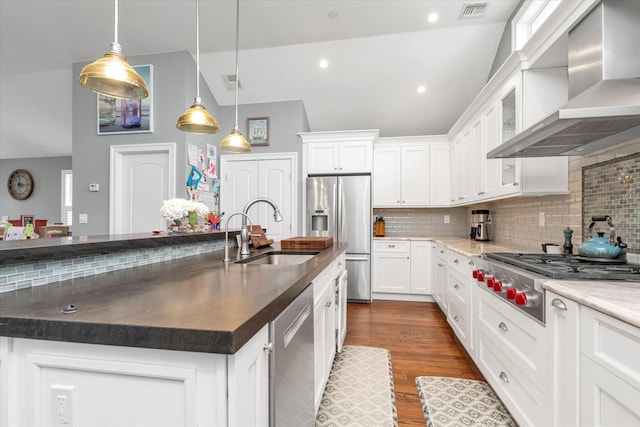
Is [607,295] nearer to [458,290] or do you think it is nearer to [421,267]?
[458,290]

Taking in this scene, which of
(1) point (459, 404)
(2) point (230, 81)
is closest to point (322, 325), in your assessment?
(1) point (459, 404)

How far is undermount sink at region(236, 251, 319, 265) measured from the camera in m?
1.95

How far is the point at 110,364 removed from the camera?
71 centimetres

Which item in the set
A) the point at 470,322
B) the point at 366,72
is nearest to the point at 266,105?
the point at 366,72

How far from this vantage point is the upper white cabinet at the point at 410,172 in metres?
4.29

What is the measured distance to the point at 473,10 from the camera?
10.4 feet

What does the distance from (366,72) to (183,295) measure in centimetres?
378

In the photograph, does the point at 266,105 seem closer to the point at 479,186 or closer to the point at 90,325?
the point at 479,186

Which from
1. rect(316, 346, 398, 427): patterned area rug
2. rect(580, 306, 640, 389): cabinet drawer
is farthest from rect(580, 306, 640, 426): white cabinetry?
rect(316, 346, 398, 427): patterned area rug

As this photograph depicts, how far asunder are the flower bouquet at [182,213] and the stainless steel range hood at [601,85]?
6.92ft

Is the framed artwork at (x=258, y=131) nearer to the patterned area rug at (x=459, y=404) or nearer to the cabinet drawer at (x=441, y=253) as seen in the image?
the cabinet drawer at (x=441, y=253)

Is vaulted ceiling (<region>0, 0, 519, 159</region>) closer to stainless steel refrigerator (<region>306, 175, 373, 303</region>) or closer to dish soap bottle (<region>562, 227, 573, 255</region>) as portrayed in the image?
stainless steel refrigerator (<region>306, 175, 373, 303</region>)

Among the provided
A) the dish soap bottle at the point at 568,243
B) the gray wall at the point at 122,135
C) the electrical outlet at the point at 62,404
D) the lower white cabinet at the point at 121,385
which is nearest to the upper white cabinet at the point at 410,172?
the dish soap bottle at the point at 568,243

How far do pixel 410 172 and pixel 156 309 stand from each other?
406 cm
